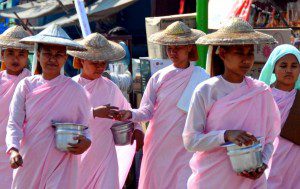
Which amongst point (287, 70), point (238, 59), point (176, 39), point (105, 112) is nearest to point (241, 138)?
point (238, 59)

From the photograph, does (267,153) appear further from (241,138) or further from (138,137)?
(138,137)

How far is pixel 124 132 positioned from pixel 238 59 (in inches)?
104

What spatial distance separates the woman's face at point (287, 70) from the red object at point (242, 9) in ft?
10.2

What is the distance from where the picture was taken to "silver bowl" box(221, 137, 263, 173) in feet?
16.1

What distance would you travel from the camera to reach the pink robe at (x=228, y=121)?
512cm

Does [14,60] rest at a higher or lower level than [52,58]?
lower

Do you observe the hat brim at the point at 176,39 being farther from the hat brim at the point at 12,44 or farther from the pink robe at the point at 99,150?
the hat brim at the point at 12,44

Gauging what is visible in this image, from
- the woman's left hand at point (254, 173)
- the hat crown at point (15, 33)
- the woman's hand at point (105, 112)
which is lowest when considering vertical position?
the woman's hand at point (105, 112)

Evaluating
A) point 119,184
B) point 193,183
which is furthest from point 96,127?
point 193,183

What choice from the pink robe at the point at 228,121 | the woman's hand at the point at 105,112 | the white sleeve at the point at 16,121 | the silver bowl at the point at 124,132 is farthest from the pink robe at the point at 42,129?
the silver bowl at the point at 124,132

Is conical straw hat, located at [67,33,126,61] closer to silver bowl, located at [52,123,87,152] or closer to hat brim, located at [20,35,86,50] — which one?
hat brim, located at [20,35,86,50]

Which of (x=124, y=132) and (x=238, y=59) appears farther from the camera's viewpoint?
(x=124, y=132)

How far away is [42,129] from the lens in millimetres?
6027

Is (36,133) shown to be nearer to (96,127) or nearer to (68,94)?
(68,94)
